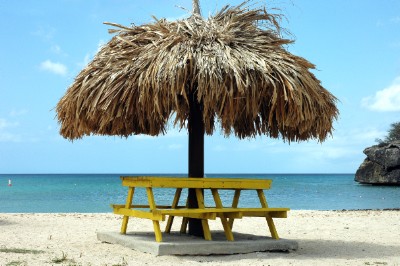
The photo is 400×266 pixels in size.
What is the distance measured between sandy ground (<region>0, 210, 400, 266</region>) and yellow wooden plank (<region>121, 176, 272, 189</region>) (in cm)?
92

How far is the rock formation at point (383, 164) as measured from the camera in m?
45.9

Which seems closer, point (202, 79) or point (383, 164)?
point (202, 79)

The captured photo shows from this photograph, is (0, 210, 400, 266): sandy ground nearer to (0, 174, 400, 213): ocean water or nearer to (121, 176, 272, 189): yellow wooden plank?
(121, 176, 272, 189): yellow wooden plank

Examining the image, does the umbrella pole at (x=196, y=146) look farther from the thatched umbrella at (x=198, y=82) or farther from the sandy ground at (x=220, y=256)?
the sandy ground at (x=220, y=256)

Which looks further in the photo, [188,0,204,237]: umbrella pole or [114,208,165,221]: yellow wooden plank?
[188,0,204,237]: umbrella pole

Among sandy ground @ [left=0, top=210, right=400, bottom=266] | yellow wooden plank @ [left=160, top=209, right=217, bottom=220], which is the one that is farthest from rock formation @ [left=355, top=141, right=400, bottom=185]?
yellow wooden plank @ [left=160, top=209, right=217, bottom=220]

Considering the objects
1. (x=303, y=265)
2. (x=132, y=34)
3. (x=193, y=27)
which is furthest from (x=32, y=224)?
(x=303, y=265)

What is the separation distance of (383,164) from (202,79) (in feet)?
138

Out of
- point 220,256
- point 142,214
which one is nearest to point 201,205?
point 220,256

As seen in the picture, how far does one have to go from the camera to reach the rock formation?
4591 centimetres

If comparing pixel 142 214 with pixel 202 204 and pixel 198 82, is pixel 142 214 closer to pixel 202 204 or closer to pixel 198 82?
pixel 202 204

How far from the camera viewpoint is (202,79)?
7453mm

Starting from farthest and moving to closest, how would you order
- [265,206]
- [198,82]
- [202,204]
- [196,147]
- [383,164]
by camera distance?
1. [383,164]
2. [196,147]
3. [265,206]
4. [202,204]
5. [198,82]

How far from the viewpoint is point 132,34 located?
8.88 m
